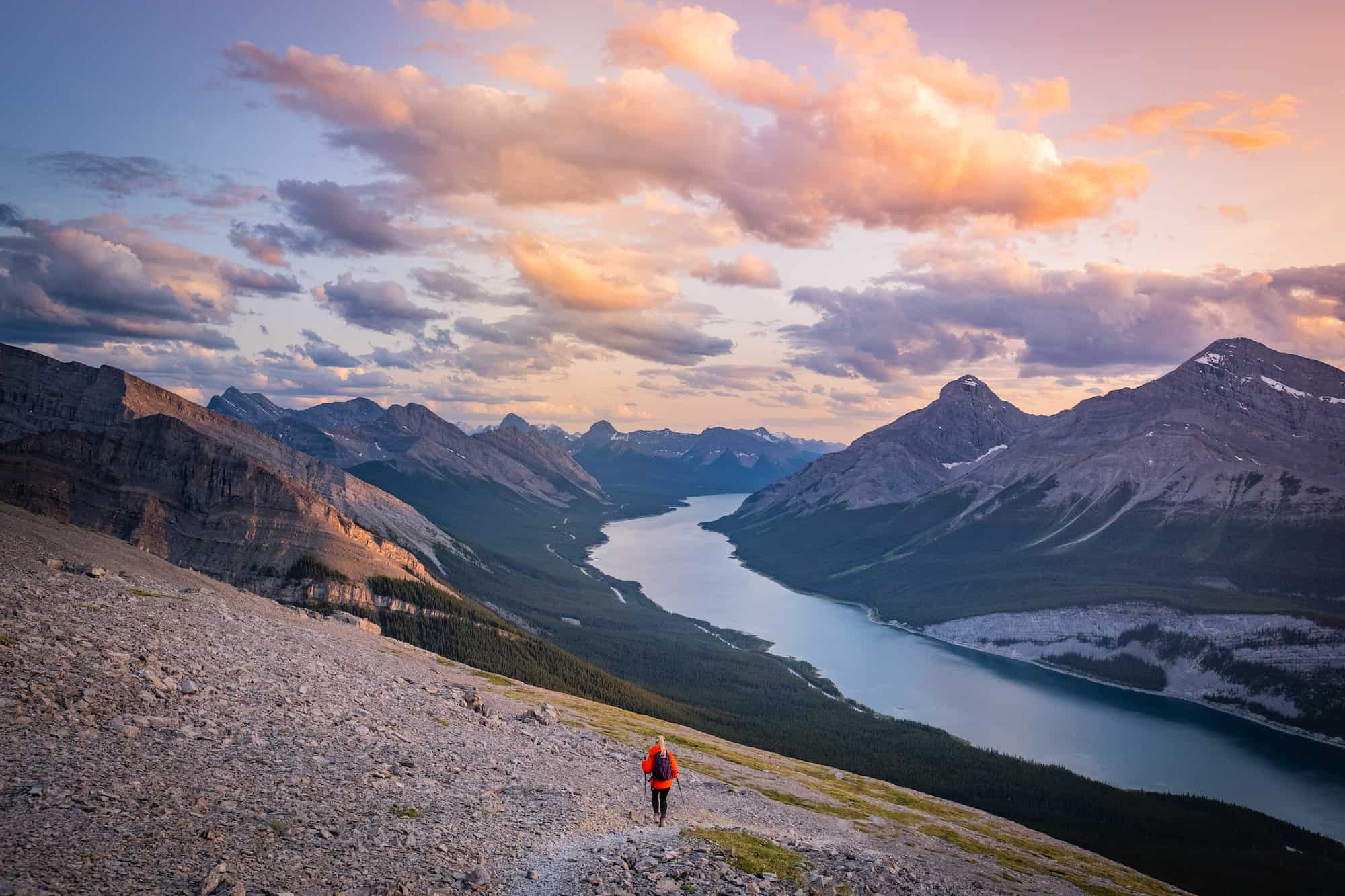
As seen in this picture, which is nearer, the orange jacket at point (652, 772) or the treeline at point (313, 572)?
the orange jacket at point (652, 772)

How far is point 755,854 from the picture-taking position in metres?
34.5

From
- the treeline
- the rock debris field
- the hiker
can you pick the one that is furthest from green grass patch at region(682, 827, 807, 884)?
the treeline

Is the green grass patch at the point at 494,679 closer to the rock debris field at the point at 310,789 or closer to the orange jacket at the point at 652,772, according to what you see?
the rock debris field at the point at 310,789

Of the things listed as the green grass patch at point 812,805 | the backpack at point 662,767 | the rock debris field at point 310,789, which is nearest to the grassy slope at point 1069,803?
the green grass patch at point 812,805

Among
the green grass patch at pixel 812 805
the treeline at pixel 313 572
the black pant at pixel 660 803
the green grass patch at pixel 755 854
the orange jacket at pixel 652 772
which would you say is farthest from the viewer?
the treeline at pixel 313 572

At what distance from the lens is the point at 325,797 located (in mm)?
31297

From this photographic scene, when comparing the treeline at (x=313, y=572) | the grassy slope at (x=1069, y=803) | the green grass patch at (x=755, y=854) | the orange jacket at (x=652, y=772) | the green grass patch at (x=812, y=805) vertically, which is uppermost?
the orange jacket at (x=652, y=772)

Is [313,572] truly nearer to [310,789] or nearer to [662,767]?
[310,789]

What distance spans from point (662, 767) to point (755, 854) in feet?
18.5

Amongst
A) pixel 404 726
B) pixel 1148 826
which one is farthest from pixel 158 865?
pixel 1148 826

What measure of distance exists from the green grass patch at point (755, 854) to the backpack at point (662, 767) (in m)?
2.55

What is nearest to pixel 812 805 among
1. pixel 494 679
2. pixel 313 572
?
pixel 494 679

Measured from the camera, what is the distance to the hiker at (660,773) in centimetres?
3694

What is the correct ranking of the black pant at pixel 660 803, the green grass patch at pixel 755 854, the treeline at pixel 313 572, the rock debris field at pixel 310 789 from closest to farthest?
the rock debris field at pixel 310 789, the green grass patch at pixel 755 854, the black pant at pixel 660 803, the treeline at pixel 313 572
